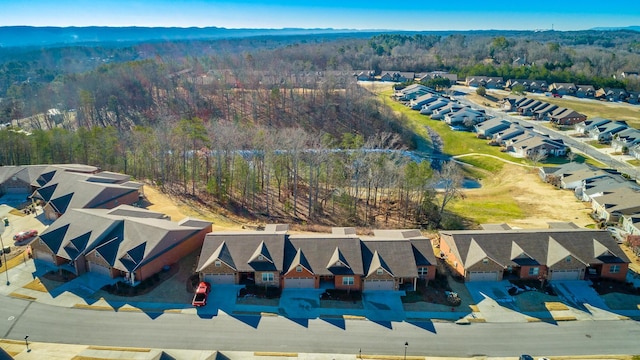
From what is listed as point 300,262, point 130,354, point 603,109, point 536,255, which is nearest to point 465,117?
point 603,109

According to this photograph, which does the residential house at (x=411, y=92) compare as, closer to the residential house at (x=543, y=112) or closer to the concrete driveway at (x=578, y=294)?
the residential house at (x=543, y=112)

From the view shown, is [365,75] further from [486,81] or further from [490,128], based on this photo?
[490,128]

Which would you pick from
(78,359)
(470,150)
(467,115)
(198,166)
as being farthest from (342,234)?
(467,115)

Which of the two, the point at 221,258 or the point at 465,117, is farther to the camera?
the point at 465,117

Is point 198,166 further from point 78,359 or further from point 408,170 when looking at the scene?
point 78,359

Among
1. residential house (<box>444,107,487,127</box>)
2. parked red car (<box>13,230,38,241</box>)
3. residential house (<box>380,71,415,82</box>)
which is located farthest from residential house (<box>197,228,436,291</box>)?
residential house (<box>380,71,415,82</box>)

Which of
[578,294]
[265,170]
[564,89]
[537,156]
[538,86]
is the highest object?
[538,86]
